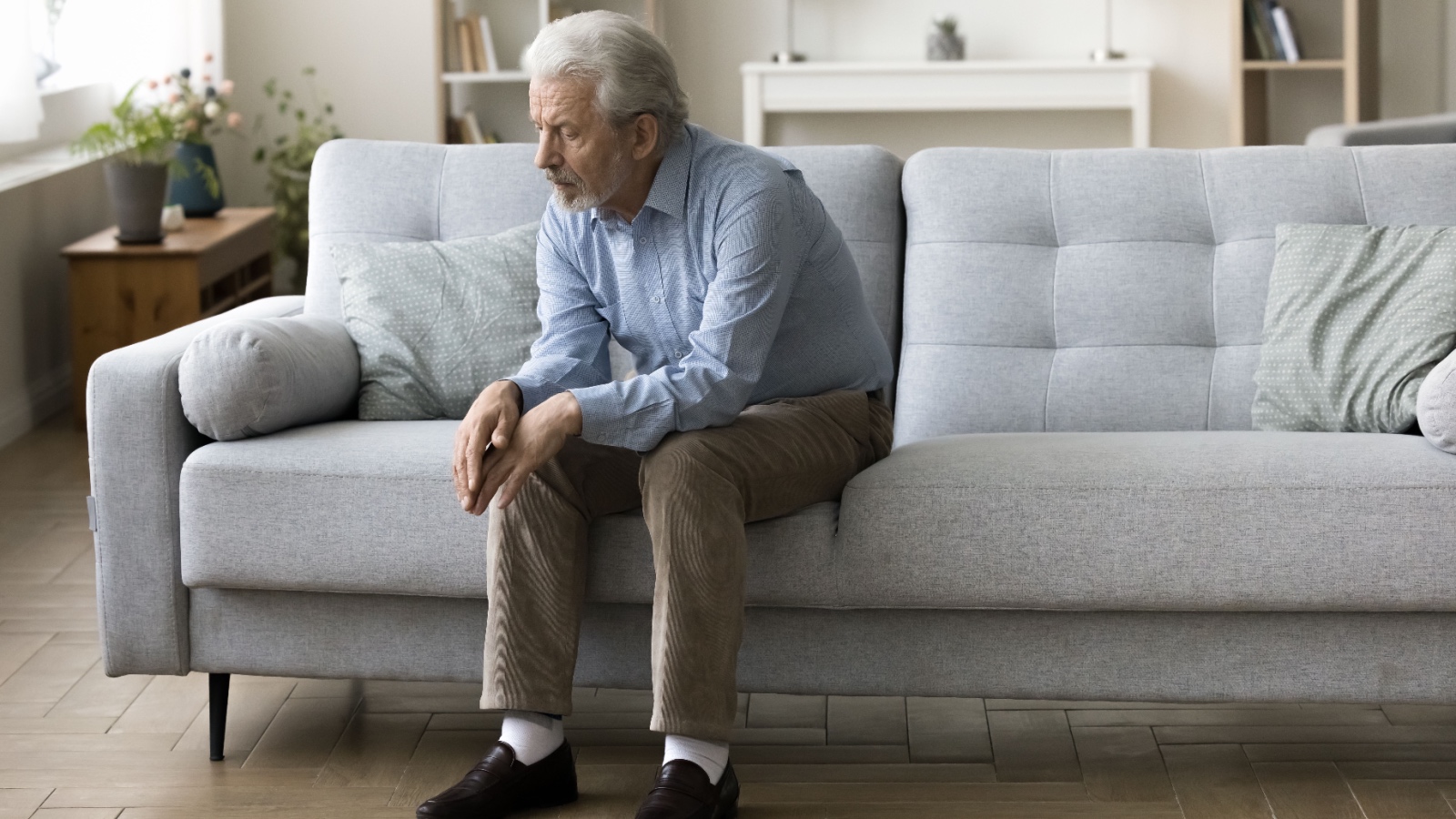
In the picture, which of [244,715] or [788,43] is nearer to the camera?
[244,715]

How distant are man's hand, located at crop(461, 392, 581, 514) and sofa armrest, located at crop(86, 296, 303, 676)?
1.70 feet

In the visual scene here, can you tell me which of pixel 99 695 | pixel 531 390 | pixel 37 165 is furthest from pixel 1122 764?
pixel 37 165

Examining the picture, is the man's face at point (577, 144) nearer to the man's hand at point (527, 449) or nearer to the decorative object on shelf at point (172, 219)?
the man's hand at point (527, 449)

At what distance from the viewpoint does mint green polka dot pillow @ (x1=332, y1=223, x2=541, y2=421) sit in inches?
95.7

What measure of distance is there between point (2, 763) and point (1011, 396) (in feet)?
5.24

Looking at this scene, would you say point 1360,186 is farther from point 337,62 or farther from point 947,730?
point 337,62

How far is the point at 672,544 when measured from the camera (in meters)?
1.88

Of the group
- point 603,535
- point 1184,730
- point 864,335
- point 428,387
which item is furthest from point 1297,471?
point 428,387

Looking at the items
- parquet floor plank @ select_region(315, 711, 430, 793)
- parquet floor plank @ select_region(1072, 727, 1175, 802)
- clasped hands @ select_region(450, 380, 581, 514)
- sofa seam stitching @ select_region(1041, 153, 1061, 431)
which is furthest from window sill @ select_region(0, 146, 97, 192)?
parquet floor plank @ select_region(1072, 727, 1175, 802)

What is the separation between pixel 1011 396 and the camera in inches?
98.4

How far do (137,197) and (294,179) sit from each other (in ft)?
4.16

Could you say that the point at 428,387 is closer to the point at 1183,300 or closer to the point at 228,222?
the point at 1183,300

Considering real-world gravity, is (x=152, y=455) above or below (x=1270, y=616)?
above

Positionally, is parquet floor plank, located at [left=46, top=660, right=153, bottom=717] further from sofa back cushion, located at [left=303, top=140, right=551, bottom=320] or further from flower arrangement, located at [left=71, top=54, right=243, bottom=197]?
flower arrangement, located at [left=71, top=54, right=243, bottom=197]
